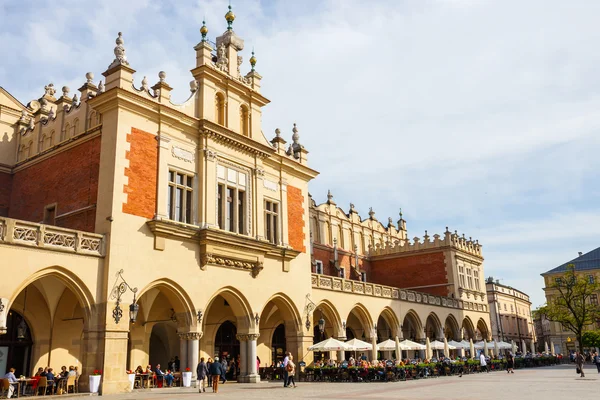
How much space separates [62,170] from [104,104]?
389 centimetres

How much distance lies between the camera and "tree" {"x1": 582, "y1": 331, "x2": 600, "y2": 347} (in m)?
68.1

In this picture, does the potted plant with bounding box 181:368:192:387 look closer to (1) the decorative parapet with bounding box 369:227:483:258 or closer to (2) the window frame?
(2) the window frame

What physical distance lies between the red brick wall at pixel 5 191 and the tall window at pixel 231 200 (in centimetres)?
1012

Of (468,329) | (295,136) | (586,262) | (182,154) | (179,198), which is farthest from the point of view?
(586,262)

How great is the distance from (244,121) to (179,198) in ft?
21.2

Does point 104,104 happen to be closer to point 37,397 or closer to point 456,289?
point 37,397

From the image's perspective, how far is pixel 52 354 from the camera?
2269 centimetres

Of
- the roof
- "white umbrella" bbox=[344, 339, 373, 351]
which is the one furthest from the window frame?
the roof

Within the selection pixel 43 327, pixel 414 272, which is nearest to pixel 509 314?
pixel 414 272

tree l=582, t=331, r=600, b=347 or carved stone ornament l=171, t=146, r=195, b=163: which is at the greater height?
carved stone ornament l=171, t=146, r=195, b=163

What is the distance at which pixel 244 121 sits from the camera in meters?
28.7

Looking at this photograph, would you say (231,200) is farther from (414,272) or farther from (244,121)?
(414,272)

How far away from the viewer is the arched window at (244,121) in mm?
28453

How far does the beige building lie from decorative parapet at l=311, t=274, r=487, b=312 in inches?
6.9
